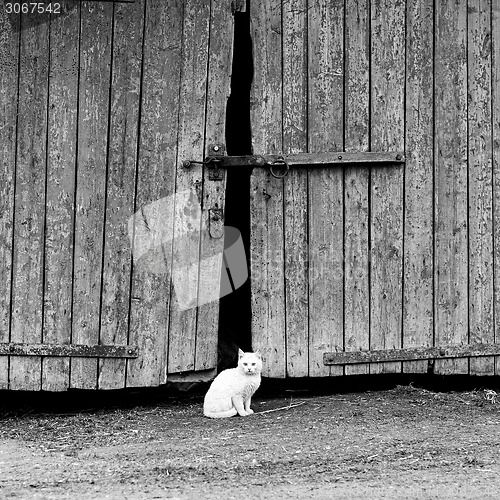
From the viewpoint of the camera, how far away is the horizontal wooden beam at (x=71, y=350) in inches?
222

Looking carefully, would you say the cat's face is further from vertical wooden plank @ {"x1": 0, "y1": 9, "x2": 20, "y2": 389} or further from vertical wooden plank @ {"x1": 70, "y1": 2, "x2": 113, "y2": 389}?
vertical wooden plank @ {"x1": 0, "y1": 9, "x2": 20, "y2": 389}

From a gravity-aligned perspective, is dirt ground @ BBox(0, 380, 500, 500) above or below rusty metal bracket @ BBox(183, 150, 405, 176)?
below

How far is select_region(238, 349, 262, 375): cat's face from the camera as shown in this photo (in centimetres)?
540

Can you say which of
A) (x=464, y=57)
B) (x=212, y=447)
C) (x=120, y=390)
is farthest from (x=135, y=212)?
(x=464, y=57)

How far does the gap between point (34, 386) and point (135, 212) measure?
117 cm

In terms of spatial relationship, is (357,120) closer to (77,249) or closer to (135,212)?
(135,212)

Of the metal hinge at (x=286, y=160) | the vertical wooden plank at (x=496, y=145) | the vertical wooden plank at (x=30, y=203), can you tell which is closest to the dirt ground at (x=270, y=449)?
the vertical wooden plank at (x=30, y=203)

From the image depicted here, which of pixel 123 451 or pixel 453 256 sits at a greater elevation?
pixel 453 256

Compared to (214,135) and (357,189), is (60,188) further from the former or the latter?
(357,189)

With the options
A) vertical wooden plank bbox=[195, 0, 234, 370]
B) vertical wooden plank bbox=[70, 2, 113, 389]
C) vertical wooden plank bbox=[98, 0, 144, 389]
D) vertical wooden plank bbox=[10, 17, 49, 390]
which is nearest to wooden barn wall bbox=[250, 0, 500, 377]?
vertical wooden plank bbox=[195, 0, 234, 370]

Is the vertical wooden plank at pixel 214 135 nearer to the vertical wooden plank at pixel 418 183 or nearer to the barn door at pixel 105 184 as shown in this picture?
the barn door at pixel 105 184

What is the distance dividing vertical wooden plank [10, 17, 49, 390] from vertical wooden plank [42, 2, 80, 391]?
41 mm

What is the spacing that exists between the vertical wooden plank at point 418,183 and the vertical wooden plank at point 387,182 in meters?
0.04

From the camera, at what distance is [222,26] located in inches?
223
